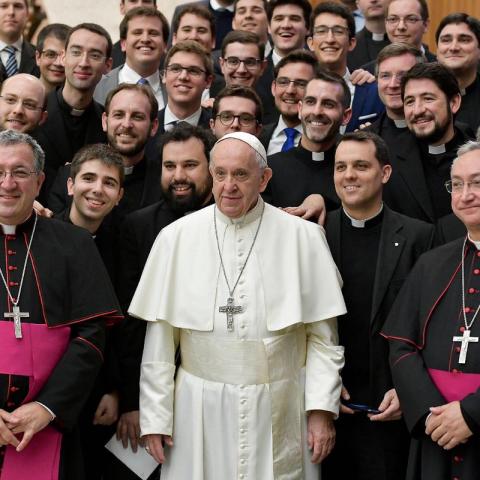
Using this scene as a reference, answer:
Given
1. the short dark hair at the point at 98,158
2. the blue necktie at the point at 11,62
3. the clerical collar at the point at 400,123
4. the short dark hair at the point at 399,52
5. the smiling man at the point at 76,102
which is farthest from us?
the blue necktie at the point at 11,62

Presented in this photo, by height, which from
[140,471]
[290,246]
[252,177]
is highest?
[252,177]

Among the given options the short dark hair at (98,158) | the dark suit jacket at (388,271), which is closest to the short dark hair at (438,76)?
the dark suit jacket at (388,271)

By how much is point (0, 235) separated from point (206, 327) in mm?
957

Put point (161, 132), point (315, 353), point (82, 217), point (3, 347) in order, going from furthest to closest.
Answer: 1. point (161, 132)
2. point (82, 217)
3. point (315, 353)
4. point (3, 347)

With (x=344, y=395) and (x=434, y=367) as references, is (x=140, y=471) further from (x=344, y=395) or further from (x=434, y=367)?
(x=434, y=367)

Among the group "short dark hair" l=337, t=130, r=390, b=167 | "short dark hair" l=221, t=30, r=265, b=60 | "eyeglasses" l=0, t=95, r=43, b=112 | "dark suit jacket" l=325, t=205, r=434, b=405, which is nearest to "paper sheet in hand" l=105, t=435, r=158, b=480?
"dark suit jacket" l=325, t=205, r=434, b=405

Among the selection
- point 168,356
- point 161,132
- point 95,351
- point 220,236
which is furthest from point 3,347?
point 161,132

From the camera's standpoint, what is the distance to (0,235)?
4742mm

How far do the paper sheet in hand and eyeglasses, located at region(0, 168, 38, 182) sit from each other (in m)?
1.27

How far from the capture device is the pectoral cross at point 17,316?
4551 millimetres

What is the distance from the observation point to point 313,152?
233 inches

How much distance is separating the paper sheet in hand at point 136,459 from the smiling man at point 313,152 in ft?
4.90

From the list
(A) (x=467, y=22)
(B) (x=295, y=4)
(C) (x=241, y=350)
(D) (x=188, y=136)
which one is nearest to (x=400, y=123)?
(A) (x=467, y=22)

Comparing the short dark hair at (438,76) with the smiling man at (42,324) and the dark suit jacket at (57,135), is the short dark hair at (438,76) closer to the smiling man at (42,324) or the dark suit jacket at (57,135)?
the dark suit jacket at (57,135)
